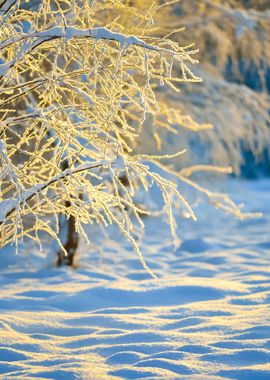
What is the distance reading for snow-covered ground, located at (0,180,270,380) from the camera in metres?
3.96

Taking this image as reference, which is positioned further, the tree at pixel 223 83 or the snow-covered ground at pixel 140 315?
the tree at pixel 223 83

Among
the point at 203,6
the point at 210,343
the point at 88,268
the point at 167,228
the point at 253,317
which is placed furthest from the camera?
the point at 167,228

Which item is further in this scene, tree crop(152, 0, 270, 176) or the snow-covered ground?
tree crop(152, 0, 270, 176)

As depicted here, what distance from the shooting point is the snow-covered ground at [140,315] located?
3961 mm

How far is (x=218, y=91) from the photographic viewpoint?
31.6 ft

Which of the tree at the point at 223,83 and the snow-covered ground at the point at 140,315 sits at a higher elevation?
the tree at the point at 223,83

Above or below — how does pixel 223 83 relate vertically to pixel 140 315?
above

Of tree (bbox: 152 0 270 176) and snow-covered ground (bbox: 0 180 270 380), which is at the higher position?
tree (bbox: 152 0 270 176)

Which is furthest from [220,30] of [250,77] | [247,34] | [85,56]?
[250,77]

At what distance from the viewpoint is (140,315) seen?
17.2 ft

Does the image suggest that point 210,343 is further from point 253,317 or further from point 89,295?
point 89,295

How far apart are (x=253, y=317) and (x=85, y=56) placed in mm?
2185

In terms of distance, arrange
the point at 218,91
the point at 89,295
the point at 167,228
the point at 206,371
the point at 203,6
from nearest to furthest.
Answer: the point at 206,371 < the point at 89,295 < the point at 203,6 < the point at 218,91 < the point at 167,228

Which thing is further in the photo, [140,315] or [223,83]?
[223,83]
